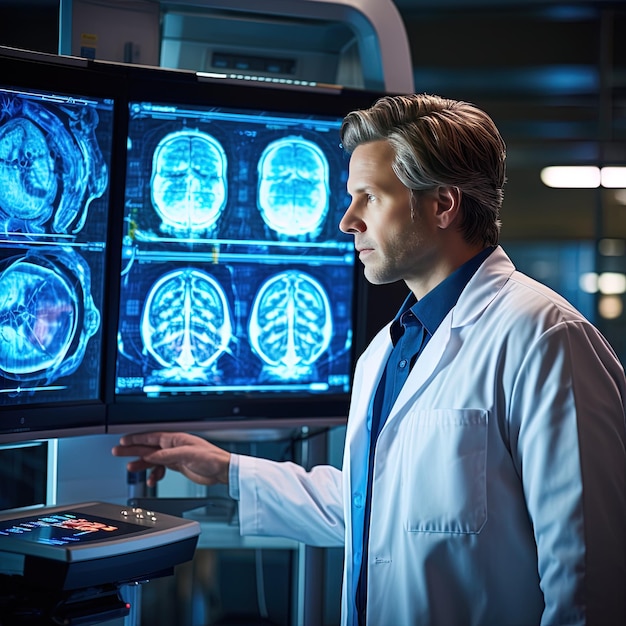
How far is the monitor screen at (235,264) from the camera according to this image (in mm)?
1813

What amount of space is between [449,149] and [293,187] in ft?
1.76

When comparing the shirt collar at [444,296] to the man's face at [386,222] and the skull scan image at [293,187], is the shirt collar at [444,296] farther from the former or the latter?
the skull scan image at [293,187]

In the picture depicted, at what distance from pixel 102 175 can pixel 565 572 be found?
3.80ft

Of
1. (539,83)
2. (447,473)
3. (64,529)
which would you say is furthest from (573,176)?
(64,529)

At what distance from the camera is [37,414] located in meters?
1.67

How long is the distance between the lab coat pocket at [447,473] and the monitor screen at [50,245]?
27.6 inches

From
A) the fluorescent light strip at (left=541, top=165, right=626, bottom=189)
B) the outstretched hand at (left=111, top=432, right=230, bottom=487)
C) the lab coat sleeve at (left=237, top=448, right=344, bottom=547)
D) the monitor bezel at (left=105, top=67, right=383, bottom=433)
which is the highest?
the fluorescent light strip at (left=541, top=165, right=626, bottom=189)

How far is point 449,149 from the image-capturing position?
4.92 feet

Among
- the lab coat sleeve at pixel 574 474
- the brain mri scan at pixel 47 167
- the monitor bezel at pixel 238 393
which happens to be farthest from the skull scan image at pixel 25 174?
the lab coat sleeve at pixel 574 474

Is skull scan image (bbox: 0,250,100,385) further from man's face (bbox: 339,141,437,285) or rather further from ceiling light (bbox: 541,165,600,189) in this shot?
ceiling light (bbox: 541,165,600,189)

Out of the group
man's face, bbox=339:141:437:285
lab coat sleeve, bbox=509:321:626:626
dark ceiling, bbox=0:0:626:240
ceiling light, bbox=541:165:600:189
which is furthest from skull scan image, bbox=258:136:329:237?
ceiling light, bbox=541:165:600:189

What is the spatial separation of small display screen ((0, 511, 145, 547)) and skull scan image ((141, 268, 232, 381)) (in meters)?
0.40

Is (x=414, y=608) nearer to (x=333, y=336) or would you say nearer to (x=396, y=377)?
(x=396, y=377)

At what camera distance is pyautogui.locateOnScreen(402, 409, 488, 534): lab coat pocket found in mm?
1393
